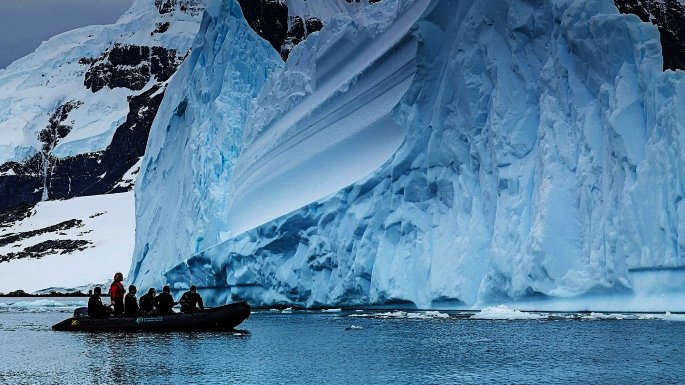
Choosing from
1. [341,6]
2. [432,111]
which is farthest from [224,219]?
[341,6]

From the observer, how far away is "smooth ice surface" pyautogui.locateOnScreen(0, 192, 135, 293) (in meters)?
56.9

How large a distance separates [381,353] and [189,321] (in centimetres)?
642

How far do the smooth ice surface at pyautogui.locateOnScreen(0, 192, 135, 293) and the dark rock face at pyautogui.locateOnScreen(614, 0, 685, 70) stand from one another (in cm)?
3480

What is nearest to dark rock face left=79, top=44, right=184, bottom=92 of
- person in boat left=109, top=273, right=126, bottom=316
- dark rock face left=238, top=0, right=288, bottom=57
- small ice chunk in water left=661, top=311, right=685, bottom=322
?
dark rock face left=238, top=0, right=288, bottom=57

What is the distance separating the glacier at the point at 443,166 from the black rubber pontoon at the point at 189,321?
4186mm

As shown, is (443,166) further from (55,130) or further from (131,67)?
(131,67)

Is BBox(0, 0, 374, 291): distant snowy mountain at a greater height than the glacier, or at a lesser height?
greater

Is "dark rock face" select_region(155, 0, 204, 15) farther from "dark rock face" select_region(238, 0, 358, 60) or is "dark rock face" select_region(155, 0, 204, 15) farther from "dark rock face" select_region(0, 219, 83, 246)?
"dark rock face" select_region(0, 219, 83, 246)

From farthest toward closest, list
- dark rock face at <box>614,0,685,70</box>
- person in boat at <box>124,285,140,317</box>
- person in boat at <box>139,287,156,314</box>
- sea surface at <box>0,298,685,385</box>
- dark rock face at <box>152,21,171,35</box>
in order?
dark rock face at <box>152,21,171,35</box>, dark rock face at <box>614,0,685,70</box>, person in boat at <box>139,287,156,314</box>, person in boat at <box>124,285,140,317</box>, sea surface at <box>0,298,685,385</box>

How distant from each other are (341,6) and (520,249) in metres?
56.6

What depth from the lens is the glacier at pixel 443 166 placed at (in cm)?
1688

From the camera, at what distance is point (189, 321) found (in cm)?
1823

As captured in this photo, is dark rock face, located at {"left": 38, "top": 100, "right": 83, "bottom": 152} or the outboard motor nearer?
the outboard motor

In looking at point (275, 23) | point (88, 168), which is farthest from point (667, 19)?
point (88, 168)
